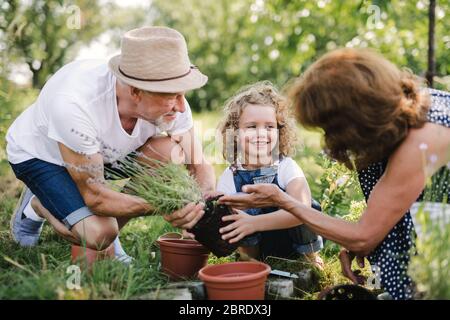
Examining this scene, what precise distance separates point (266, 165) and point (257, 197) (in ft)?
2.06

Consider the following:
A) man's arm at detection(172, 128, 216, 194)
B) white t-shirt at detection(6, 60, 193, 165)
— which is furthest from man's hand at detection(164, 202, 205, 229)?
man's arm at detection(172, 128, 216, 194)

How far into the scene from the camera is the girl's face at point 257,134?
11.2 feet

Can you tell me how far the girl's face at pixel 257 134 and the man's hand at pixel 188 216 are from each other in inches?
26.8

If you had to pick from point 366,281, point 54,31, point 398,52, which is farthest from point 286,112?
point 54,31

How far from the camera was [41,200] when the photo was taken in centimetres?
341

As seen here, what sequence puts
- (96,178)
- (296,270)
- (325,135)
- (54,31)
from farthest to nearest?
(54,31) < (296,270) < (96,178) < (325,135)

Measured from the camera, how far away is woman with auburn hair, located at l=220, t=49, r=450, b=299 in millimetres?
2422

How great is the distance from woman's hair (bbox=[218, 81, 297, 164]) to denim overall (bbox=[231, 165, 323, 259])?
21 centimetres

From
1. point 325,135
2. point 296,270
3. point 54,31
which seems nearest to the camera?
point 325,135

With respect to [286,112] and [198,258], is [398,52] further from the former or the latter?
[198,258]

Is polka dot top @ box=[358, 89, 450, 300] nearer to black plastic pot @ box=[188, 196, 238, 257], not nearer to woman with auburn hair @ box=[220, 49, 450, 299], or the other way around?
woman with auburn hair @ box=[220, 49, 450, 299]

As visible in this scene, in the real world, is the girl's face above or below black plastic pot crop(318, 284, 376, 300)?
above

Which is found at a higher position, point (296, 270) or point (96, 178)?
point (96, 178)

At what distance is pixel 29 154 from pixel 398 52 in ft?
15.4
